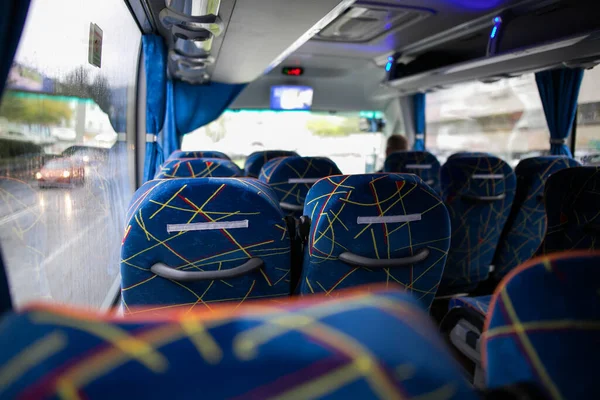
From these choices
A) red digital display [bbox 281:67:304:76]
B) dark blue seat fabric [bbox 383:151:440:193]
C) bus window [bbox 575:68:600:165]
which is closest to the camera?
dark blue seat fabric [bbox 383:151:440:193]

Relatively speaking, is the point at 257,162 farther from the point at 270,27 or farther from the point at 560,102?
the point at 560,102

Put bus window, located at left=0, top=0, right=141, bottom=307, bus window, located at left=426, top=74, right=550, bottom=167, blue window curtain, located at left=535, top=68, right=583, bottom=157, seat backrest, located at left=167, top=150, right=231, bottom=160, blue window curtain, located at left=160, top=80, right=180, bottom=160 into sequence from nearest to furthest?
bus window, located at left=0, top=0, right=141, bottom=307 → seat backrest, located at left=167, top=150, right=231, bottom=160 → blue window curtain, located at left=535, top=68, right=583, bottom=157 → bus window, located at left=426, top=74, right=550, bottom=167 → blue window curtain, located at left=160, top=80, right=180, bottom=160

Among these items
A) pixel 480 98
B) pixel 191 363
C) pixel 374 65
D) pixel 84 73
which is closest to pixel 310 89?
pixel 374 65

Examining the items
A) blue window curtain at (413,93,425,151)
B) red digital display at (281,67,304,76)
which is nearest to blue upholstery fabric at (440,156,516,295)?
red digital display at (281,67,304,76)

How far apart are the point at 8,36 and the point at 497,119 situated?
6482mm

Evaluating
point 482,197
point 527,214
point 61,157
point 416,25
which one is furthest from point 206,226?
point 416,25

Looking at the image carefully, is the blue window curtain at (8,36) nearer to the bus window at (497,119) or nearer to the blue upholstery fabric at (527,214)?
the blue upholstery fabric at (527,214)

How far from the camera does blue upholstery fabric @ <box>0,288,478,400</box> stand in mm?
338

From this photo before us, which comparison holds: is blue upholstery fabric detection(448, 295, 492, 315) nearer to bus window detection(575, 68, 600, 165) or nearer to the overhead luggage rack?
the overhead luggage rack

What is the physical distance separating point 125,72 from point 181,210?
3.24m

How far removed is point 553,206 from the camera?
1.98 meters

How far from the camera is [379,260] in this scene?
1540 millimetres

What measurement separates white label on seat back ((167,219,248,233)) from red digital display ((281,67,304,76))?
685 centimetres

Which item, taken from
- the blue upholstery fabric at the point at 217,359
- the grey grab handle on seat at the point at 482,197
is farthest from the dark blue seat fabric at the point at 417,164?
the blue upholstery fabric at the point at 217,359
